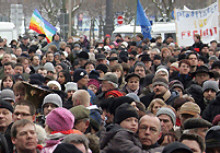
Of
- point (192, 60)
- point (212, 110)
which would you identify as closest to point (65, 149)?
point (212, 110)

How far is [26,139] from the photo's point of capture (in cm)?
605

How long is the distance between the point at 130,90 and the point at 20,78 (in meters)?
2.22

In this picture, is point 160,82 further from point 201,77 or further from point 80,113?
point 80,113

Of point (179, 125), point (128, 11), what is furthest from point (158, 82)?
point (128, 11)

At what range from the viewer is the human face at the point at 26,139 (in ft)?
19.8

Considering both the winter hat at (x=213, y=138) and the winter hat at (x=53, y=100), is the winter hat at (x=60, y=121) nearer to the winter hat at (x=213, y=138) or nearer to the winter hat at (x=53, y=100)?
the winter hat at (x=213, y=138)

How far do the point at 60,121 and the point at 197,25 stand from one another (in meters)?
13.0

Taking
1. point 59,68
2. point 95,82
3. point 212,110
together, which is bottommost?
point 212,110

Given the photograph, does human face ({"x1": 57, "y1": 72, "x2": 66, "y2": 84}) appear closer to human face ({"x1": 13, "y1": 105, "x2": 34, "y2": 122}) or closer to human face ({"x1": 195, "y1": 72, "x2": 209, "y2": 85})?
human face ({"x1": 195, "y1": 72, "x2": 209, "y2": 85})

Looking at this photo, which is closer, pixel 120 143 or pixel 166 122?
pixel 120 143

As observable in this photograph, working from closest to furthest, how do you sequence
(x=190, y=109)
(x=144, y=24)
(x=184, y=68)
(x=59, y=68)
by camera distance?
(x=190, y=109) → (x=184, y=68) → (x=59, y=68) → (x=144, y=24)

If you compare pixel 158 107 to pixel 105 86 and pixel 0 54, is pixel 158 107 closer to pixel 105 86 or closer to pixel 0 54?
pixel 105 86

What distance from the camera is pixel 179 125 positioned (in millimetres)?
8703

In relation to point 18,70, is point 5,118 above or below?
below
